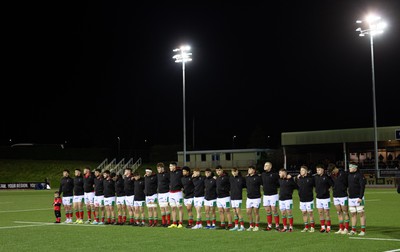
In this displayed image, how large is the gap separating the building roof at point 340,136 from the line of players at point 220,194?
43.9 metres

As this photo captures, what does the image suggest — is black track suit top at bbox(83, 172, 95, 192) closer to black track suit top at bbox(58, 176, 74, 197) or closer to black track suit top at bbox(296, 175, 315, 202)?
black track suit top at bbox(58, 176, 74, 197)

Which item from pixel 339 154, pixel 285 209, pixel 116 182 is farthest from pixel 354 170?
pixel 339 154

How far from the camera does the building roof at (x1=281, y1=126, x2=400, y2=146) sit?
5978 cm

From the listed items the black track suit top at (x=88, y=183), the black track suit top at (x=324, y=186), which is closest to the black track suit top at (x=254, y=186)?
the black track suit top at (x=324, y=186)

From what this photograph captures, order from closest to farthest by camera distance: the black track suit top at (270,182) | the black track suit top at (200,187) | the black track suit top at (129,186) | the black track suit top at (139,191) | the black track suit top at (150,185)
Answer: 1. the black track suit top at (270,182)
2. the black track suit top at (200,187)
3. the black track suit top at (150,185)
4. the black track suit top at (139,191)
5. the black track suit top at (129,186)

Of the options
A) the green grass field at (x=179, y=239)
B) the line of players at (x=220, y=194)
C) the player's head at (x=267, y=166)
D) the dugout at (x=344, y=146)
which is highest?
the dugout at (x=344, y=146)

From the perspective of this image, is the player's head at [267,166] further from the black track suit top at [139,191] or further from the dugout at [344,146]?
the dugout at [344,146]

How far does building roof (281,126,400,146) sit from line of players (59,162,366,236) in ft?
144

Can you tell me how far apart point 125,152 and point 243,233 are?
71087mm

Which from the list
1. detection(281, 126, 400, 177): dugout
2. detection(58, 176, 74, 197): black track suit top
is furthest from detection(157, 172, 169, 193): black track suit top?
detection(281, 126, 400, 177): dugout

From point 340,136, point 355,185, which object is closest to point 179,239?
point 355,185

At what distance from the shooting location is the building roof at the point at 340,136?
59781 millimetres

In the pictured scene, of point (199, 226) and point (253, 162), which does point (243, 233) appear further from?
point (253, 162)

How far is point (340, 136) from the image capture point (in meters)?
62.0
